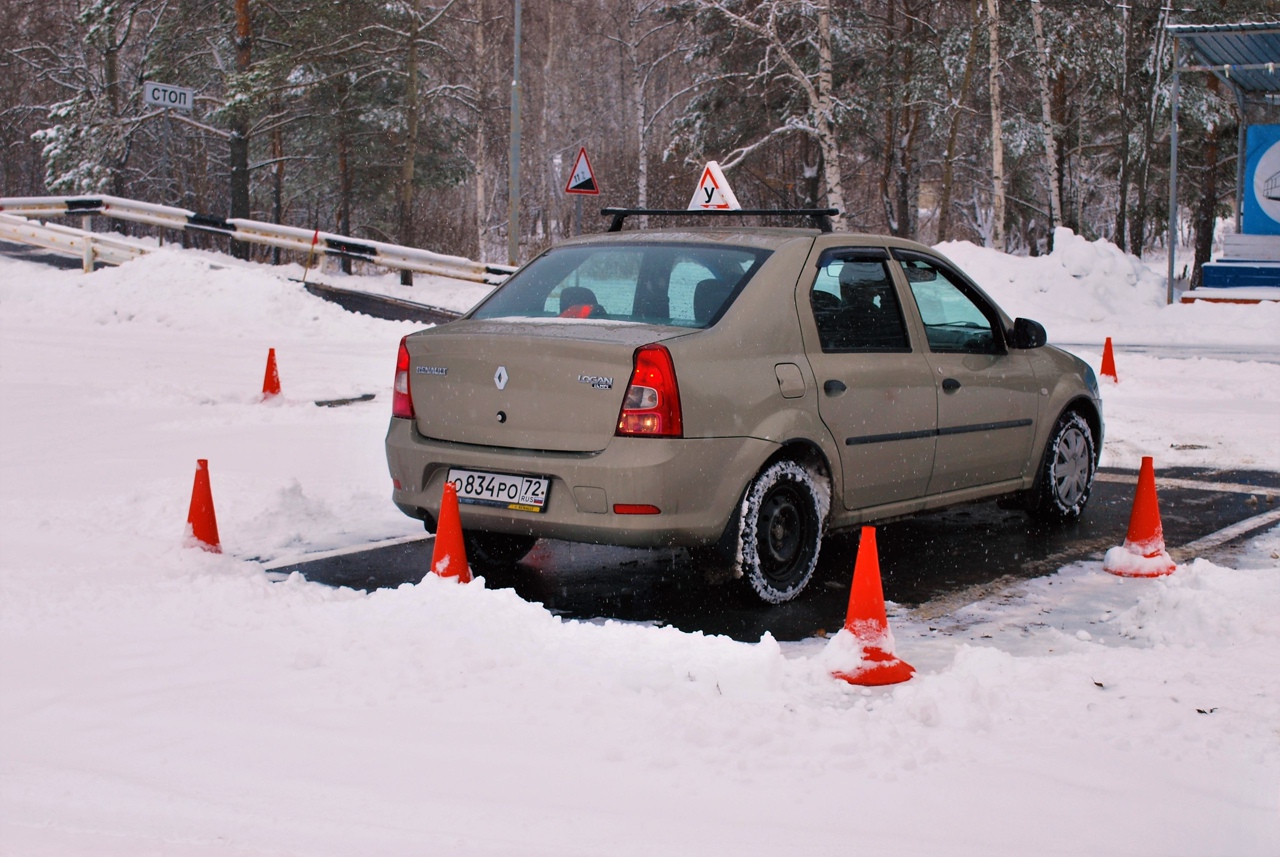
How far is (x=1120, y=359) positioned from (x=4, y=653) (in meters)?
14.9

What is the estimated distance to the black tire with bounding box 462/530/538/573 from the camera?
6703mm

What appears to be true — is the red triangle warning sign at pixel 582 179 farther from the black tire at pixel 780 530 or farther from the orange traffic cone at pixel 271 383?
the black tire at pixel 780 530

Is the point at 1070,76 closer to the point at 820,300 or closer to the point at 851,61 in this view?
the point at 851,61

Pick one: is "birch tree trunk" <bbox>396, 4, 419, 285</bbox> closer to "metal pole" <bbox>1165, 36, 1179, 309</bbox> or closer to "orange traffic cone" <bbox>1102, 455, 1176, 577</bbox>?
"metal pole" <bbox>1165, 36, 1179, 309</bbox>

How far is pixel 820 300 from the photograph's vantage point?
627 cm

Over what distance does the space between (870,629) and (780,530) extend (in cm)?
129

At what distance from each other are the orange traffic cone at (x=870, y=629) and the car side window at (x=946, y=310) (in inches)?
90.6

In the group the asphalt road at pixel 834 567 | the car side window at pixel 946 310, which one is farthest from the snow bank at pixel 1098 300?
the car side window at pixel 946 310

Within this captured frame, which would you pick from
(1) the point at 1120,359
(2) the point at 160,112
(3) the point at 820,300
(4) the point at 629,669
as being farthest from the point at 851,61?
(4) the point at 629,669

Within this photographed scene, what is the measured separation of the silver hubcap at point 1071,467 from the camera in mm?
7777

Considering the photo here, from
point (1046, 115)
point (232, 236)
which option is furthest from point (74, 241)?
point (1046, 115)

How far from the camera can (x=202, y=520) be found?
6602mm

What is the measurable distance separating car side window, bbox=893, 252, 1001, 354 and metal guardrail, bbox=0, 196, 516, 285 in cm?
1757

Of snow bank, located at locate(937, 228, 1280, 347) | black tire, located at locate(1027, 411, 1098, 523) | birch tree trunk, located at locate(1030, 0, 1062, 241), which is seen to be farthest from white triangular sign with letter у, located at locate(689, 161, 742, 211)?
birch tree trunk, located at locate(1030, 0, 1062, 241)
